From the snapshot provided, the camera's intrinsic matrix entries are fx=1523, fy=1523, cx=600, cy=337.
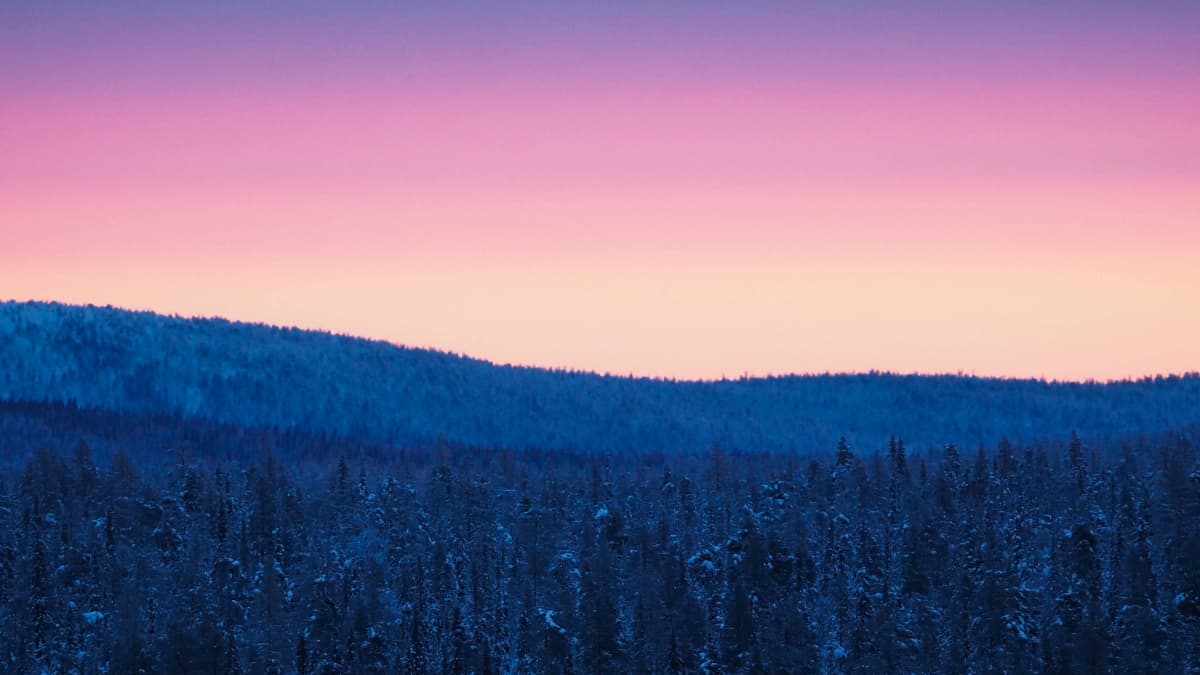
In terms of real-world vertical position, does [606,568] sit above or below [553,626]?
above

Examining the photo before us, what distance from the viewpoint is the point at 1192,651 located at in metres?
105

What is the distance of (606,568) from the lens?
12238 centimetres

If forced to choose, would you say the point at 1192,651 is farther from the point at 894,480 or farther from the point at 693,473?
the point at 693,473

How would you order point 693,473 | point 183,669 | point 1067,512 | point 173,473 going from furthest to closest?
1. point 693,473
2. point 173,473
3. point 1067,512
4. point 183,669

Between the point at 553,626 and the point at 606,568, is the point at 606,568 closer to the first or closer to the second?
the point at 606,568

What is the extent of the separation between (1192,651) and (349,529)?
75609 mm

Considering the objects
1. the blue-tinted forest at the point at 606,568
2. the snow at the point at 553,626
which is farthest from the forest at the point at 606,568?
the blue-tinted forest at the point at 606,568

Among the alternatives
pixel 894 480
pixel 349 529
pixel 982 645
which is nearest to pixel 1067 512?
pixel 894 480

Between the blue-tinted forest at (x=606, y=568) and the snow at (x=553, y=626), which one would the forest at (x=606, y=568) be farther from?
the blue-tinted forest at (x=606, y=568)

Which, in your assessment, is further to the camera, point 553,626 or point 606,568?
point 606,568

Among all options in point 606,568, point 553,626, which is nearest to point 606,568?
point 606,568

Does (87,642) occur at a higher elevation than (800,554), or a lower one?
lower

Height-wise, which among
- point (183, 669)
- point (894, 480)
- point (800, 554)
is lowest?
point (183, 669)

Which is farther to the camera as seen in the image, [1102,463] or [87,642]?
A: [1102,463]
